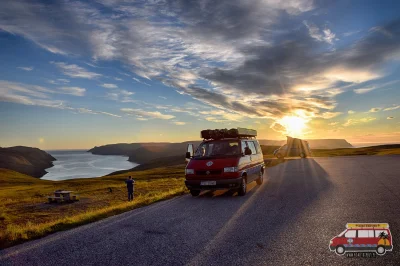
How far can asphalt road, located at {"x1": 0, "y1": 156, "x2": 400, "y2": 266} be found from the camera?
5.00 meters

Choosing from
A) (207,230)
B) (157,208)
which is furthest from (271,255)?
(157,208)

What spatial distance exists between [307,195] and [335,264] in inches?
270

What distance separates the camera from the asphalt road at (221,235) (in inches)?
197

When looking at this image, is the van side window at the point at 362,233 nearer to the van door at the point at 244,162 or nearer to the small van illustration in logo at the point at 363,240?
the small van illustration in logo at the point at 363,240

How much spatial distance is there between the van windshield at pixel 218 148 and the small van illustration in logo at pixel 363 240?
6.49 m

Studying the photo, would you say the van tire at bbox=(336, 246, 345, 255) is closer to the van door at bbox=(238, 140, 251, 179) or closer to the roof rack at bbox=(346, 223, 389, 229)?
the roof rack at bbox=(346, 223, 389, 229)

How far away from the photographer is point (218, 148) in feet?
42.1

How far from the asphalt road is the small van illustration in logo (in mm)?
170

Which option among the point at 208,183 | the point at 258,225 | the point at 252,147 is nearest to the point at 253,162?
the point at 252,147

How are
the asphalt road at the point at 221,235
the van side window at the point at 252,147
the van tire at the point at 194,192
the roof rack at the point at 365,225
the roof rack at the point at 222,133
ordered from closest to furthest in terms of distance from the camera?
the asphalt road at the point at 221,235, the roof rack at the point at 365,225, the van tire at the point at 194,192, the roof rack at the point at 222,133, the van side window at the point at 252,147

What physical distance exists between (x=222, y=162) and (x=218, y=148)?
4.93ft

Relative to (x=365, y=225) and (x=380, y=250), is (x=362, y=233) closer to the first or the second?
(x=380, y=250)

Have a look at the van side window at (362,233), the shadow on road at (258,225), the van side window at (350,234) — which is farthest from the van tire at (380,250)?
the shadow on road at (258,225)

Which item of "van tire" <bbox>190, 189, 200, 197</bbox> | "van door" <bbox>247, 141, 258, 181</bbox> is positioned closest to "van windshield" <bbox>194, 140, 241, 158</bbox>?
"van door" <bbox>247, 141, 258, 181</bbox>
